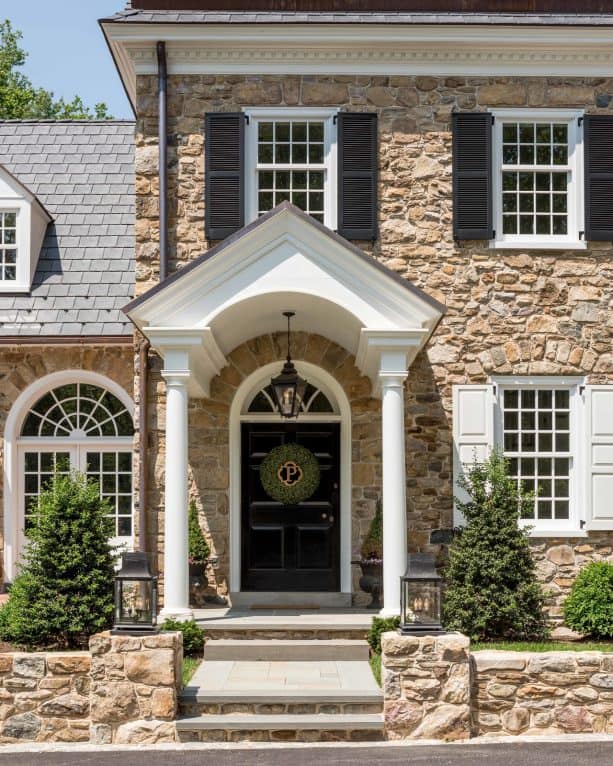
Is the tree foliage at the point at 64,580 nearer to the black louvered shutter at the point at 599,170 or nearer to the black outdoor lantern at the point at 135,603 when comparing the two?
the black outdoor lantern at the point at 135,603

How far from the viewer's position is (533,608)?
1118 cm

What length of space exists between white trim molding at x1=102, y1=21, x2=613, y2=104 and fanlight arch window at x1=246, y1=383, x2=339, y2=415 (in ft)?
12.8

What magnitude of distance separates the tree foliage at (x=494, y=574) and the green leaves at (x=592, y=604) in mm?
692

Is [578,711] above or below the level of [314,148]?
below

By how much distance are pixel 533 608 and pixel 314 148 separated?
19.6ft

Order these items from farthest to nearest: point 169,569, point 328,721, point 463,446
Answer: point 463,446, point 169,569, point 328,721

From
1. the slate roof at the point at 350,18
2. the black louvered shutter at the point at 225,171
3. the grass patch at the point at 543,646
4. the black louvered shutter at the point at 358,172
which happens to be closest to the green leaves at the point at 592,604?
the grass patch at the point at 543,646

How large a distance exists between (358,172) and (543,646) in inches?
230

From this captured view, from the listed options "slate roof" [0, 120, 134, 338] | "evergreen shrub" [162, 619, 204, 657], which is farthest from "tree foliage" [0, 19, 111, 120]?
"evergreen shrub" [162, 619, 204, 657]

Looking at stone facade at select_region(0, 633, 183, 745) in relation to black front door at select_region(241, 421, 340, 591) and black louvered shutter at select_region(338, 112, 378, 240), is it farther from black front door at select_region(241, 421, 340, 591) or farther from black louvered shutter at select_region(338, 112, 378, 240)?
black louvered shutter at select_region(338, 112, 378, 240)

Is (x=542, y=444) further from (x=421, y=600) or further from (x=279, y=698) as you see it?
(x=279, y=698)

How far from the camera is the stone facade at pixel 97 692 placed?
8859 millimetres

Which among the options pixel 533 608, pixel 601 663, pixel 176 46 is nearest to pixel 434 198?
pixel 176 46

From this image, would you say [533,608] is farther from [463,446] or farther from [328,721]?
[328,721]
